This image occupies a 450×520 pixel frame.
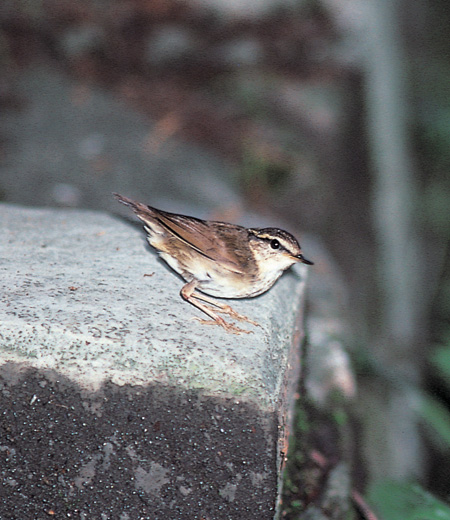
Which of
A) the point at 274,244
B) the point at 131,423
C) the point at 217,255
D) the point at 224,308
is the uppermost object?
the point at 274,244

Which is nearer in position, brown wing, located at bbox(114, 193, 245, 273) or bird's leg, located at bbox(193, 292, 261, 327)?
bird's leg, located at bbox(193, 292, 261, 327)

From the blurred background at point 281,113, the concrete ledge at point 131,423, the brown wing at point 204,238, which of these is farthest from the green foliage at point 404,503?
the blurred background at point 281,113

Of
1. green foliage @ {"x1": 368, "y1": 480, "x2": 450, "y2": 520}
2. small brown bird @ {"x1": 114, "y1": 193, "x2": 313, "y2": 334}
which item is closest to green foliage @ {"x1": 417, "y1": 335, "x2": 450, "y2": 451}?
green foliage @ {"x1": 368, "y1": 480, "x2": 450, "y2": 520}

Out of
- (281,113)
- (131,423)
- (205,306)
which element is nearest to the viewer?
(131,423)

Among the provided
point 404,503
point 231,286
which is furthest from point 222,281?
point 404,503

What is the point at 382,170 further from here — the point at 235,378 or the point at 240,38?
the point at 235,378

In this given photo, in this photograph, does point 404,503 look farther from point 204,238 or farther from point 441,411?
point 204,238

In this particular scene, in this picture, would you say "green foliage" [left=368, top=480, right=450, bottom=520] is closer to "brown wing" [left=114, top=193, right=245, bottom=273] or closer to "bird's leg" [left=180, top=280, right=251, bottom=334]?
"bird's leg" [left=180, top=280, right=251, bottom=334]
